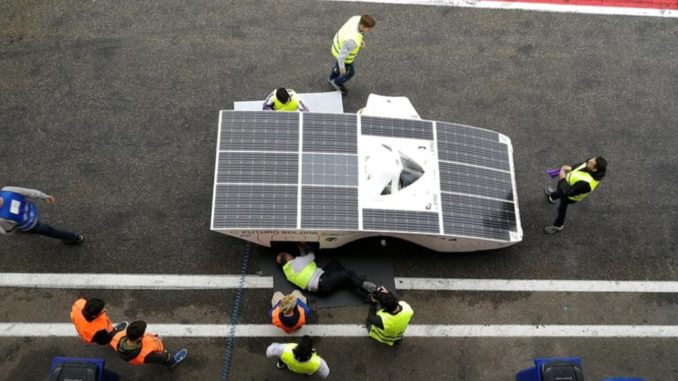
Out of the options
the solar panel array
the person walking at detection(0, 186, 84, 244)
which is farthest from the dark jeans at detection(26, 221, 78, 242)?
the solar panel array

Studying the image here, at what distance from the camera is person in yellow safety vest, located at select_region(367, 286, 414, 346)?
7.27 meters

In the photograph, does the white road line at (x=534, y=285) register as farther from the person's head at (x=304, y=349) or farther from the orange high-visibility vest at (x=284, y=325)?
the person's head at (x=304, y=349)

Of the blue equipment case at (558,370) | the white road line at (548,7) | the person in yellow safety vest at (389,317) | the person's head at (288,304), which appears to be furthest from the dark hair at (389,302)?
the white road line at (548,7)

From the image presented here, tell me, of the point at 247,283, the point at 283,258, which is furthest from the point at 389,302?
the point at 247,283

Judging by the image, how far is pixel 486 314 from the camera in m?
8.72

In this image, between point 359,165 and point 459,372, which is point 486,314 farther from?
point 359,165

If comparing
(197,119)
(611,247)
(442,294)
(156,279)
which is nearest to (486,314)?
(442,294)

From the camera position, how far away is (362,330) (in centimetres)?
843

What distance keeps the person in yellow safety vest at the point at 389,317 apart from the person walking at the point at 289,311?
1023mm

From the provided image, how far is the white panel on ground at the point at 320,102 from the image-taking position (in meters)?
10.1

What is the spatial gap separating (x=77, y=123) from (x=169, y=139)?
177 centimetres

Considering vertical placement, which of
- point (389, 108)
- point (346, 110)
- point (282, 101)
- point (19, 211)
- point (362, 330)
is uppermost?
point (346, 110)

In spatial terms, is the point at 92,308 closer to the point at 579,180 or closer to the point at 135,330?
the point at 135,330

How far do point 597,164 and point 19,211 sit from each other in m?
8.68
